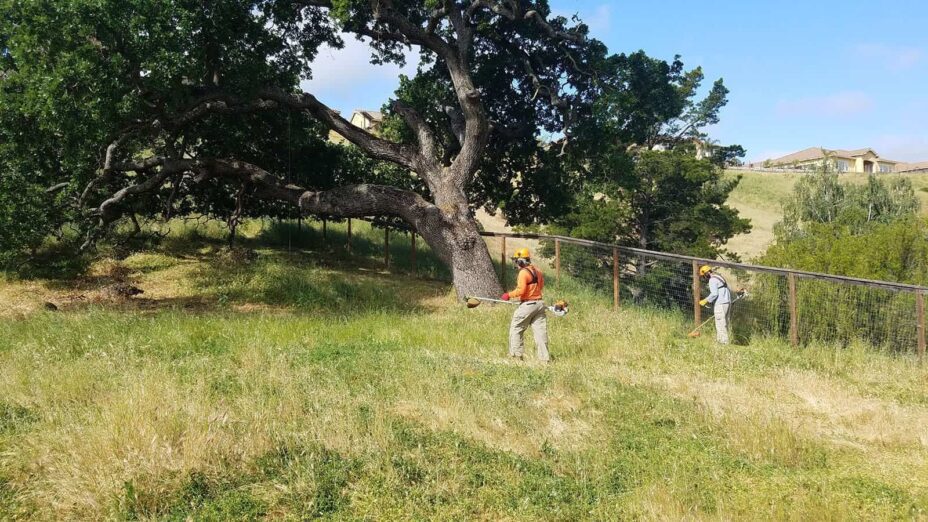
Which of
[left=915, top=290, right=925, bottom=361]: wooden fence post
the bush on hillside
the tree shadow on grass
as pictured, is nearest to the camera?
[left=915, top=290, right=925, bottom=361]: wooden fence post

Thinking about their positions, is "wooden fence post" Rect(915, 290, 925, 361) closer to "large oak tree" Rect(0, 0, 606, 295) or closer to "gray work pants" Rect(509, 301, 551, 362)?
"gray work pants" Rect(509, 301, 551, 362)

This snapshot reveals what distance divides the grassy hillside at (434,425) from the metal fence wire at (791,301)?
123 cm

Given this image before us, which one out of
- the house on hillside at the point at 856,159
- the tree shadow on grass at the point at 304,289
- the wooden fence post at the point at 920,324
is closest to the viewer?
the wooden fence post at the point at 920,324

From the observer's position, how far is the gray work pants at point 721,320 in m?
11.5

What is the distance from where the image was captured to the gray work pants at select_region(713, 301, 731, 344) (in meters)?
11.5

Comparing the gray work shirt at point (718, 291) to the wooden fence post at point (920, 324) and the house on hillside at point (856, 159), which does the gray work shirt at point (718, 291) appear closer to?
the wooden fence post at point (920, 324)

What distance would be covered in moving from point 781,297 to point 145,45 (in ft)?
45.9

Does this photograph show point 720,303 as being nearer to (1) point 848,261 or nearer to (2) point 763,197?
(1) point 848,261

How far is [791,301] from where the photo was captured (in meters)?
11.2

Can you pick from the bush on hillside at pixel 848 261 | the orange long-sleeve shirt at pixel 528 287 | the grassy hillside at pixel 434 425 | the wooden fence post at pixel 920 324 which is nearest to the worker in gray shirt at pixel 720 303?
the grassy hillside at pixel 434 425

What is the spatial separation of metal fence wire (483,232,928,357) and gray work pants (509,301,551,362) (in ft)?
13.6

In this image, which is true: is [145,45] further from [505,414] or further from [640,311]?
[640,311]

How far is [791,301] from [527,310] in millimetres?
5280

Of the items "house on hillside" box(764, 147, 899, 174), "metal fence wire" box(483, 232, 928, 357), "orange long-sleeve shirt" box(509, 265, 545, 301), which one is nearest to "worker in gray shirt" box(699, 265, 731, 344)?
"metal fence wire" box(483, 232, 928, 357)
